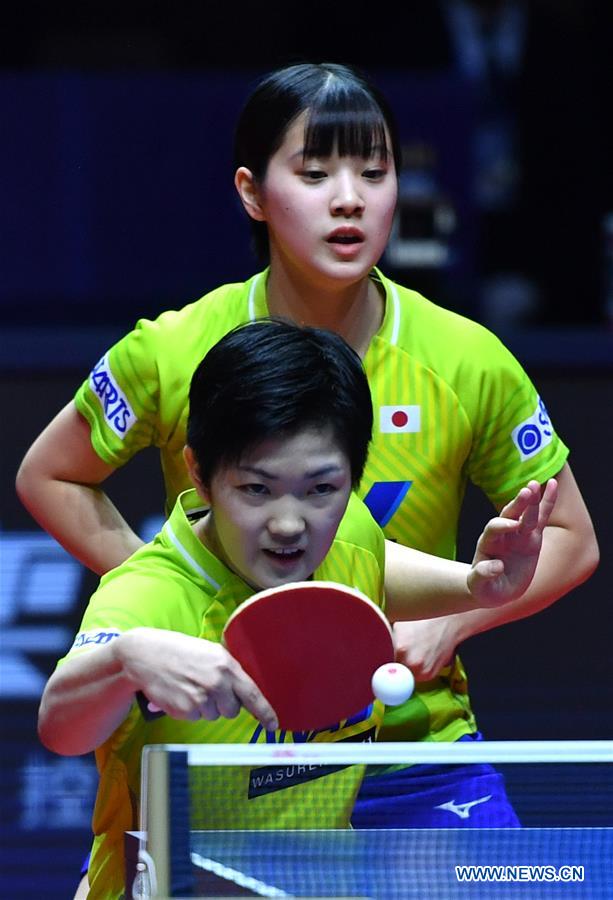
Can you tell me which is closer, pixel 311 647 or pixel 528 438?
pixel 311 647

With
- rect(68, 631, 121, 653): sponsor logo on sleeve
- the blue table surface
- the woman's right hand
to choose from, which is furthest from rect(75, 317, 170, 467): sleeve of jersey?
the blue table surface

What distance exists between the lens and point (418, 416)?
3.02 meters

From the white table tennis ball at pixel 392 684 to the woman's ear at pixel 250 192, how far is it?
1.28 metres

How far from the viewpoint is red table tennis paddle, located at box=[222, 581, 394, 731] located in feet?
6.66

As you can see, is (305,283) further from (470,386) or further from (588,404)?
(588,404)

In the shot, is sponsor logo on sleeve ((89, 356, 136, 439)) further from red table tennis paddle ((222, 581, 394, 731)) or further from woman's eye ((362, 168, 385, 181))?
red table tennis paddle ((222, 581, 394, 731))

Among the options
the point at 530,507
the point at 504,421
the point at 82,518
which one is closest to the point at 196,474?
the point at 530,507

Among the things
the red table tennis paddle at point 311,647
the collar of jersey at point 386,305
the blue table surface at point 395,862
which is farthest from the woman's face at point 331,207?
the blue table surface at point 395,862

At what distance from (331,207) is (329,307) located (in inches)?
8.3

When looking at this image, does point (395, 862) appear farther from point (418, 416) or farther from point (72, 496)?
point (72, 496)

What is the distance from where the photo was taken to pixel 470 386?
3.00m

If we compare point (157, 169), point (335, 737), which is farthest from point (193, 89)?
point (335, 737)

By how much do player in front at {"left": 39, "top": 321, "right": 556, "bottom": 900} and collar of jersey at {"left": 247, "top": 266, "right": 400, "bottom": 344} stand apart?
2.17ft

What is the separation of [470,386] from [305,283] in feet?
1.06
